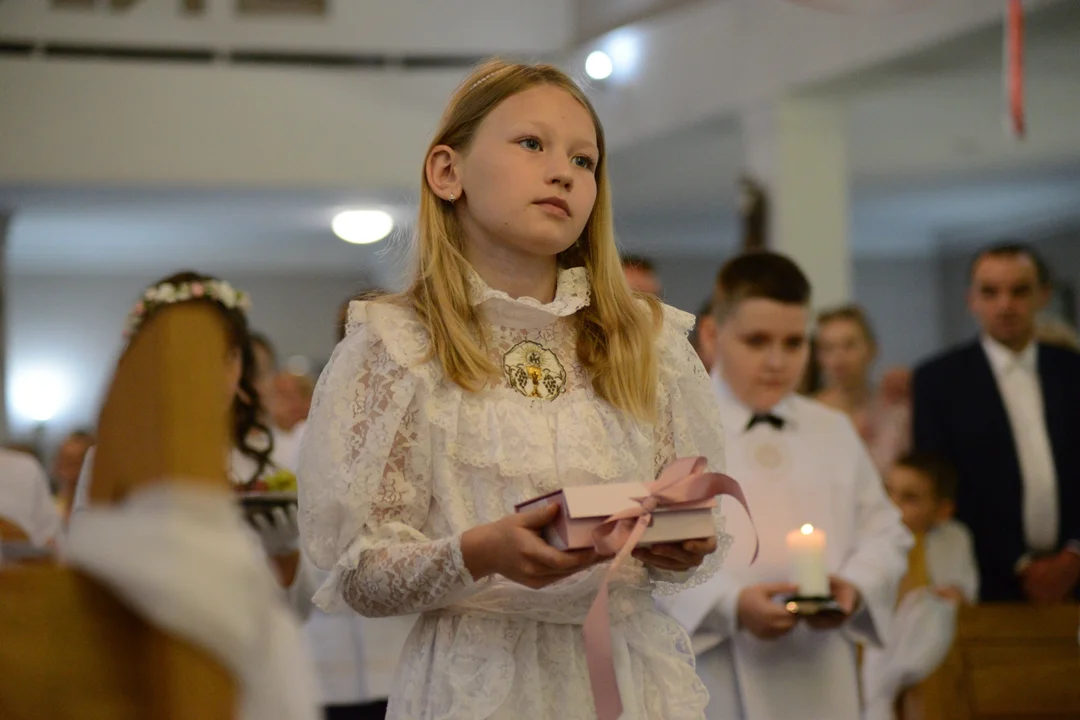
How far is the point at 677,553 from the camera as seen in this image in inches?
75.6

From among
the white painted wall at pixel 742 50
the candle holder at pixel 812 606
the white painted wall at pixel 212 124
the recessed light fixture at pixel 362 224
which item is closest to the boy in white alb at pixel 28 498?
the candle holder at pixel 812 606

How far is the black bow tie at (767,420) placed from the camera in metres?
3.48

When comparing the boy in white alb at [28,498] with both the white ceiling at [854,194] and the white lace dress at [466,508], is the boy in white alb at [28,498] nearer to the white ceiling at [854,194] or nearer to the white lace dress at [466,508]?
the white lace dress at [466,508]

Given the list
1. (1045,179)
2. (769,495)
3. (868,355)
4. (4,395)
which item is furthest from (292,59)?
(769,495)

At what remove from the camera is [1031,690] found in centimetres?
401

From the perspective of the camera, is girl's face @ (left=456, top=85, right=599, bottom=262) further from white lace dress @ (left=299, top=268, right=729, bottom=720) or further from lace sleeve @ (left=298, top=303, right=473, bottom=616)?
lace sleeve @ (left=298, top=303, right=473, bottom=616)

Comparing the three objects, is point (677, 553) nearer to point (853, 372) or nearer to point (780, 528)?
point (780, 528)

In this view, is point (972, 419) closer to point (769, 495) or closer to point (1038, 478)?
point (1038, 478)

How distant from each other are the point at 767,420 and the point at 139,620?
8.49 ft

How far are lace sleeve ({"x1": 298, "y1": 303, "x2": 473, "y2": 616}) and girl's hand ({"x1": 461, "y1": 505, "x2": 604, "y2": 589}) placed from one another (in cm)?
7

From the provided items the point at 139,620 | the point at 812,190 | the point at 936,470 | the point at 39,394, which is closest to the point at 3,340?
the point at 39,394

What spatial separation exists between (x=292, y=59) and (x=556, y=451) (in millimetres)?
9392

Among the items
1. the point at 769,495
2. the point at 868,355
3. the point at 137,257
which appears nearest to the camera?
the point at 769,495

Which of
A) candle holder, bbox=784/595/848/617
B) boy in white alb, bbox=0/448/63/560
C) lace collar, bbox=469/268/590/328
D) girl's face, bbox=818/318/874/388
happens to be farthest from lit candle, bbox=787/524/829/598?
girl's face, bbox=818/318/874/388
